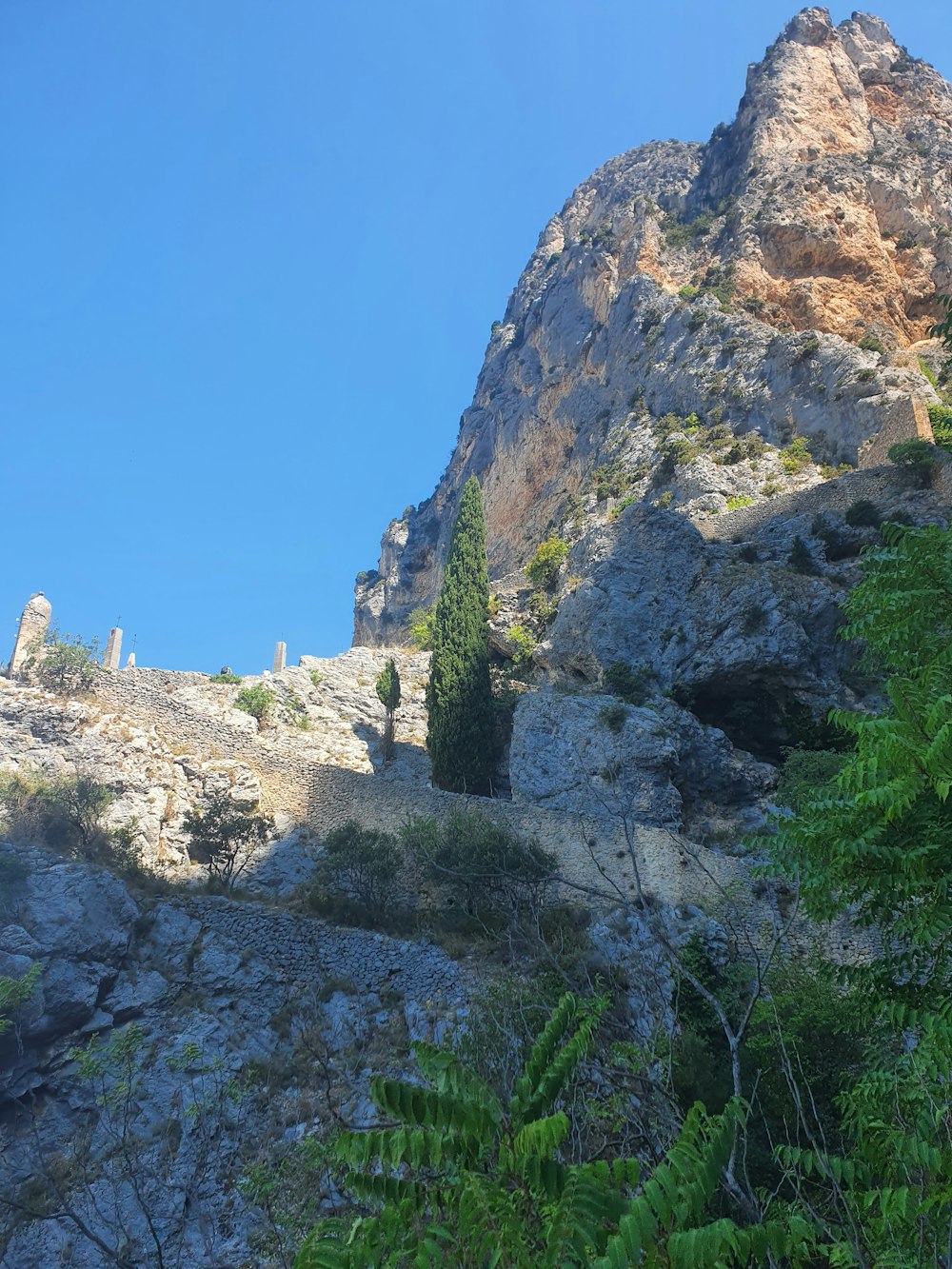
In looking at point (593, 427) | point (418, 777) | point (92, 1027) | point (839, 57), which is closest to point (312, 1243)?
point (92, 1027)

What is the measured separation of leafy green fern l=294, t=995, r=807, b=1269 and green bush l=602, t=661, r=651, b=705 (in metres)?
22.0

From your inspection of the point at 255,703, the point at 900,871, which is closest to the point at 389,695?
the point at 255,703

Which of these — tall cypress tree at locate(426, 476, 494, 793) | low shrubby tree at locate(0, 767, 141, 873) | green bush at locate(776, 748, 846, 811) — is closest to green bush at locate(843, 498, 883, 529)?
green bush at locate(776, 748, 846, 811)

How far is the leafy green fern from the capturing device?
9.32ft

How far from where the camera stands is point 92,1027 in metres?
13.5

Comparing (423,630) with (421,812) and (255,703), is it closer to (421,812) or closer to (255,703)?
(255,703)

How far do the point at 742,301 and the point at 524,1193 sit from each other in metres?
48.5

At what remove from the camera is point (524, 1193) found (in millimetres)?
3291

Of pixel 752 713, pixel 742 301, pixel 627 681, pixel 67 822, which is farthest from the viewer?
pixel 742 301

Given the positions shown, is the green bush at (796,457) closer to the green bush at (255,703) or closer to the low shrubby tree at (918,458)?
the low shrubby tree at (918,458)

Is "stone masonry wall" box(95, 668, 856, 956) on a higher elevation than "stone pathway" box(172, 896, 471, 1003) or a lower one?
higher

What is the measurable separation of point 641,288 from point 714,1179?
52.2m

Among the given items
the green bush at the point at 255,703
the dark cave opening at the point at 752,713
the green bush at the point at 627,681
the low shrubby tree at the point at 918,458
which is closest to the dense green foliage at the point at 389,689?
the green bush at the point at 255,703

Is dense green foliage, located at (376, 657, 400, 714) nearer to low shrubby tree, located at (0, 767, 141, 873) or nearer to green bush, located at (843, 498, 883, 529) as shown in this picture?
low shrubby tree, located at (0, 767, 141, 873)
